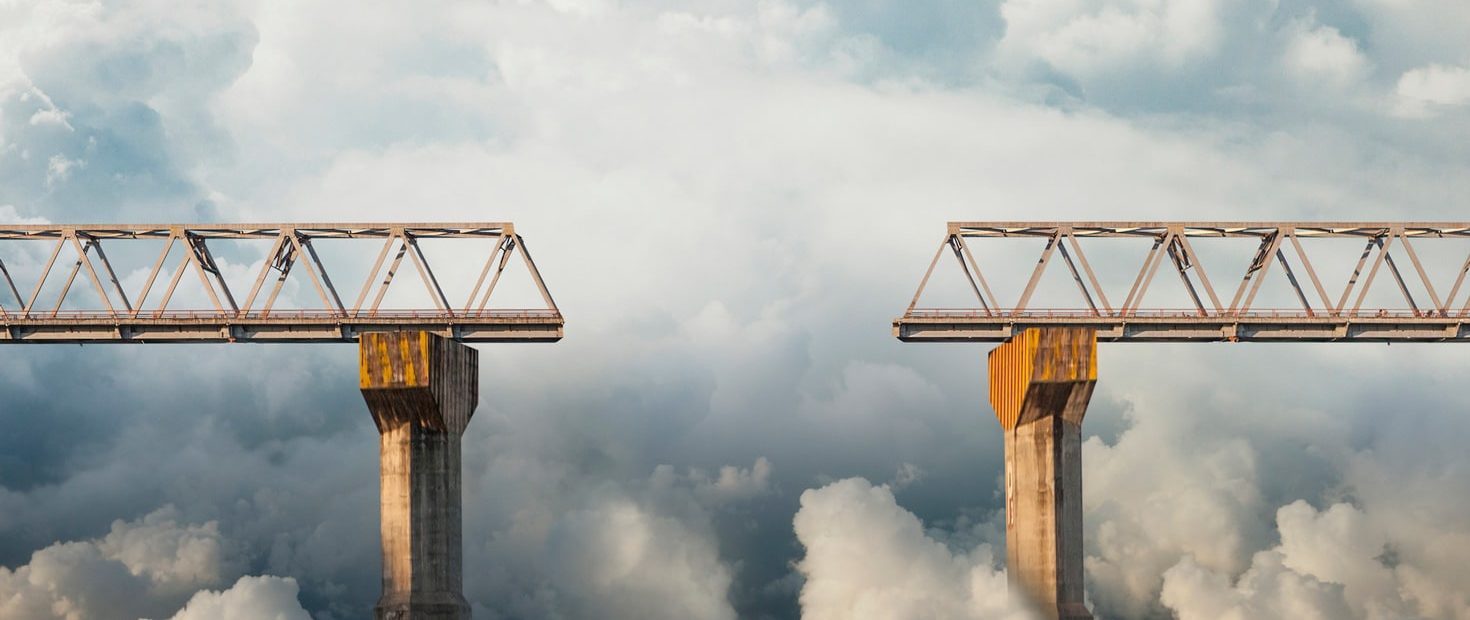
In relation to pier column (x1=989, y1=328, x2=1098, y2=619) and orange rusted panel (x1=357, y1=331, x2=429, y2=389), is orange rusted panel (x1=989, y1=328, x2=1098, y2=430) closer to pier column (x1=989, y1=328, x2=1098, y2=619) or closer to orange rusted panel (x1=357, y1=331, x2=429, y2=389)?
pier column (x1=989, y1=328, x2=1098, y2=619)

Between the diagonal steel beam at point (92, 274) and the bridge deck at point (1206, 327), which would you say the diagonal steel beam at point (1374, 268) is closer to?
the bridge deck at point (1206, 327)

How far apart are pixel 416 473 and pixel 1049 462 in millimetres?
28992

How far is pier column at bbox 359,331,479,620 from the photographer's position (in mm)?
92875

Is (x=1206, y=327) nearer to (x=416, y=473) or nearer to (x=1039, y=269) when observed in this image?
(x=1039, y=269)

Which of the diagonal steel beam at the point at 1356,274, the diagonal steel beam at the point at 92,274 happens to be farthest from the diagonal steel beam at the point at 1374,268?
the diagonal steel beam at the point at 92,274

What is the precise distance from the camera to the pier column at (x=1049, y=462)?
3745 inches

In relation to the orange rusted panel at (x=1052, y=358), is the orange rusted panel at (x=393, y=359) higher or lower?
higher

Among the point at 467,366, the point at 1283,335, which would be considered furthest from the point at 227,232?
the point at 1283,335

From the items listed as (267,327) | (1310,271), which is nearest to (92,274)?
(267,327)

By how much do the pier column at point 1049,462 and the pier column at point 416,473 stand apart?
2590cm

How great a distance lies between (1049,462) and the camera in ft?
316

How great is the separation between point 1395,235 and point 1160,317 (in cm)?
1244

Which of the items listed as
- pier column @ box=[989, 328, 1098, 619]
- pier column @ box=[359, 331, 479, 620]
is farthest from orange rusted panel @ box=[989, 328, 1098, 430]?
pier column @ box=[359, 331, 479, 620]

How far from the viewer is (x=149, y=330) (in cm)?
9962
